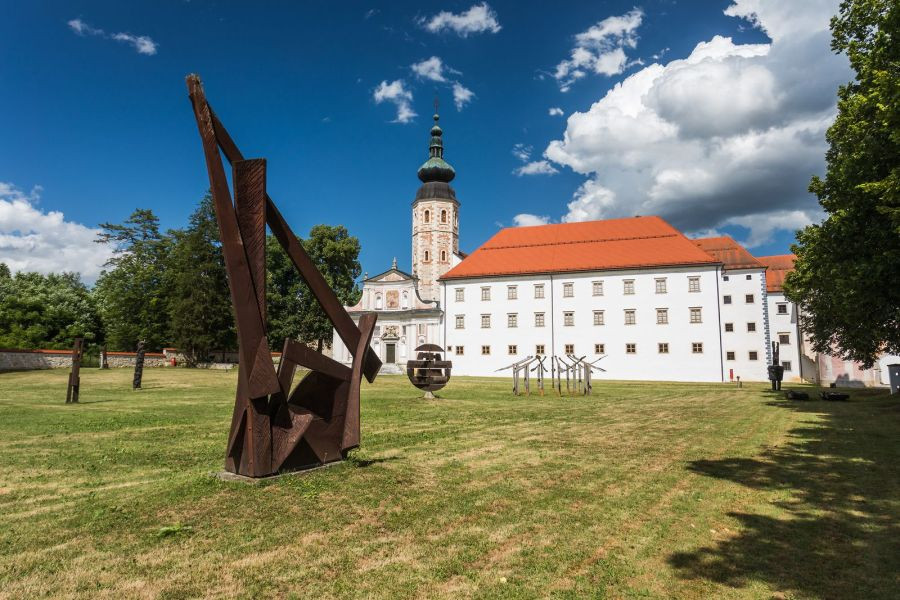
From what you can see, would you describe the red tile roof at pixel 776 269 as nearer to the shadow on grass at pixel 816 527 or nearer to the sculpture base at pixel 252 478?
the shadow on grass at pixel 816 527

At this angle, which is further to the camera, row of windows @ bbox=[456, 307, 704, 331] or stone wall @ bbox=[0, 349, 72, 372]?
row of windows @ bbox=[456, 307, 704, 331]

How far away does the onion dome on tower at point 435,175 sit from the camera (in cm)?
5647

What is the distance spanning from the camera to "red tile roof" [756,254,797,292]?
49312mm

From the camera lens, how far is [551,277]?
45219 millimetres

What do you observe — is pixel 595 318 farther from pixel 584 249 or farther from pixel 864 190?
pixel 864 190

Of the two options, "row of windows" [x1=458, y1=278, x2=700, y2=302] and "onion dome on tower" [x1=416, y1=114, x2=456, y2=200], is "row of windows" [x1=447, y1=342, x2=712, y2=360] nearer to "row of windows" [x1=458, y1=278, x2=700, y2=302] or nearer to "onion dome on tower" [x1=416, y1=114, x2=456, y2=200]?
"row of windows" [x1=458, y1=278, x2=700, y2=302]

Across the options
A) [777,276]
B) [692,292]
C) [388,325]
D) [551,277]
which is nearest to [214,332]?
[388,325]

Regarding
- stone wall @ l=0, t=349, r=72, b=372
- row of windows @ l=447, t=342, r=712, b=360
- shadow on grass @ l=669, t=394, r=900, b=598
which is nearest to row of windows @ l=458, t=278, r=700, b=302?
row of windows @ l=447, t=342, r=712, b=360

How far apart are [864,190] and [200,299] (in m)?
47.0

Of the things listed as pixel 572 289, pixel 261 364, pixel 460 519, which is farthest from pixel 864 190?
pixel 572 289

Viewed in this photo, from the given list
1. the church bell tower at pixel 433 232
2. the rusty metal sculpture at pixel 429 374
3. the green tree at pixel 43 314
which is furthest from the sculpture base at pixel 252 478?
the green tree at pixel 43 314

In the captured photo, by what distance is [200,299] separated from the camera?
47.1 metres

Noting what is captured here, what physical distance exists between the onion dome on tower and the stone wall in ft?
112

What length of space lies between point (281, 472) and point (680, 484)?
5.12 meters
